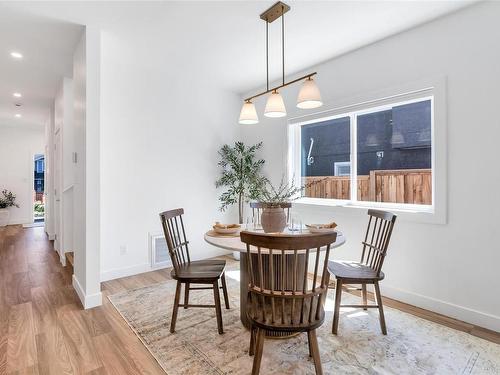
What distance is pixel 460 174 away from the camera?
8.11ft

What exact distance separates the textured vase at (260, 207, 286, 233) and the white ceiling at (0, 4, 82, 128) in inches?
98.2

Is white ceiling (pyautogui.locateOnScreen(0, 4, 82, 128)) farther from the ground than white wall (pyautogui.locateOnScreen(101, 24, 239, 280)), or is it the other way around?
white ceiling (pyautogui.locateOnScreen(0, 4, 82, 128))

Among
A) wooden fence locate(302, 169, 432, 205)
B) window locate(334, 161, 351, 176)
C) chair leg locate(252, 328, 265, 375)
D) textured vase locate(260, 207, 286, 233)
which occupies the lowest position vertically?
chair leg locate(252, 328, 265, 375)

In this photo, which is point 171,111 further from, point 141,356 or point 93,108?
point 141,356

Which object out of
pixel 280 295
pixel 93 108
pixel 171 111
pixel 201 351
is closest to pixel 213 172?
pixel 171 111

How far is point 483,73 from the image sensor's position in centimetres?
233

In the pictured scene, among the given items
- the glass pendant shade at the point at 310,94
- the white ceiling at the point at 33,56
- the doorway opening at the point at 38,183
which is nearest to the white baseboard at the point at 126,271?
the white ceiling at the point at 33,56

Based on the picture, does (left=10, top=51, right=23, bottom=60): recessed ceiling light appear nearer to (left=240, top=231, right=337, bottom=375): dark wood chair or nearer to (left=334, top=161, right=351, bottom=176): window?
(left=240, top=231, right=337, bottom=375): dark wood chair

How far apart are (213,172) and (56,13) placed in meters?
2.68

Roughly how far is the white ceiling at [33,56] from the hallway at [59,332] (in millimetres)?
2642

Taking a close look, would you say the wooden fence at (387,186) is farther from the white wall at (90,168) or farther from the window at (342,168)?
the white wall at (90,168)

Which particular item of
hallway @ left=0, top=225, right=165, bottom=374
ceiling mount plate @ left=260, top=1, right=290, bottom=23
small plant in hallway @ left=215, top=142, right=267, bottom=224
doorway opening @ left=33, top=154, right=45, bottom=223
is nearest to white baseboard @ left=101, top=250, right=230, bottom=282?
hallway @ left=0, top=225, right=165, bottom=374

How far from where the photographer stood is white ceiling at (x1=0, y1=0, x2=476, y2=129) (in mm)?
2400

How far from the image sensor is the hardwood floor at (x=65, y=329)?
6.23 ft
